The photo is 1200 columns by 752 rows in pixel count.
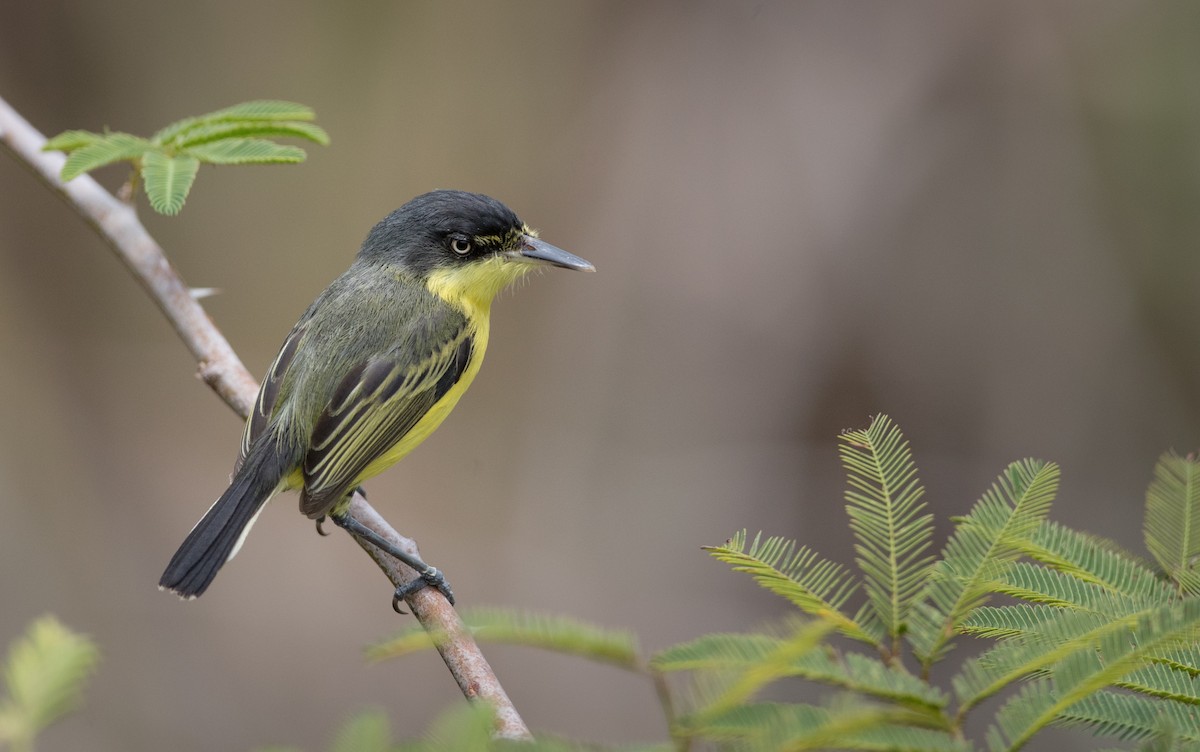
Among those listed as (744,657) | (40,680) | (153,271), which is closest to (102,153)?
(153,271)

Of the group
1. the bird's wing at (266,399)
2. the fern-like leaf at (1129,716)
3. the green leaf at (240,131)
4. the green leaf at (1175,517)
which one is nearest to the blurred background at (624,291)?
the bird's wing at (266,399)

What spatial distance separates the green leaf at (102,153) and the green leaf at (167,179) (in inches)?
2.1

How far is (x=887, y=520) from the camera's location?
181 centimetres

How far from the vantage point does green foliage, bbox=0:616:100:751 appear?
4.14 feet

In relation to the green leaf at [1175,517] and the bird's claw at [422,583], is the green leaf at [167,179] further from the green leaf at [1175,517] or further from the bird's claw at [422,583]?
the green leaf at [1175,517]

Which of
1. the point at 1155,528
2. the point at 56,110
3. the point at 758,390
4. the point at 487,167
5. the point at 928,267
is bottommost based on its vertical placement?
the point at 1155,528

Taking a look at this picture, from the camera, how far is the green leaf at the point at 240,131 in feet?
11.5

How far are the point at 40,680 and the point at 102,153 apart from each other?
7.86 feet

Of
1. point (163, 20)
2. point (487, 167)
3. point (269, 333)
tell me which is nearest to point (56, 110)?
point (163, 20)

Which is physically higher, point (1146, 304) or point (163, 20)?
point (163, 20)

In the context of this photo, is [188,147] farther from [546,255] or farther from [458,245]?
[546,255]

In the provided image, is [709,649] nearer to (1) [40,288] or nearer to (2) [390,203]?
(2) [390,203]

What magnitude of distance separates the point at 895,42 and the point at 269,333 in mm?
5240

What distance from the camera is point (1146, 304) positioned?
7688 mm
